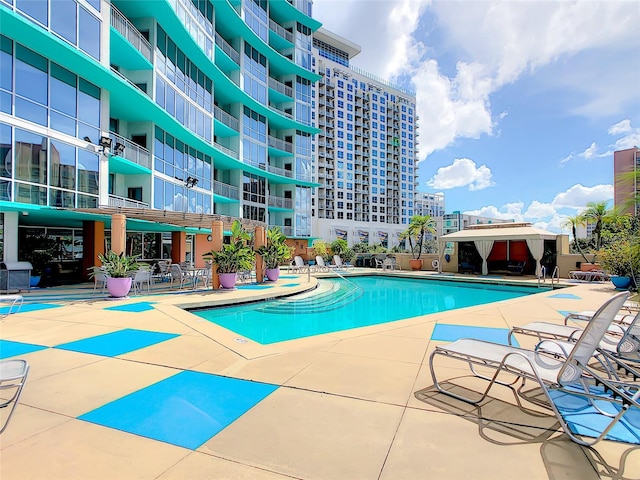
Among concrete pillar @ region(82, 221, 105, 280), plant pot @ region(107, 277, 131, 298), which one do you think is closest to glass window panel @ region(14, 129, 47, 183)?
concrete pillar @ region(82, 221, 105, 280)

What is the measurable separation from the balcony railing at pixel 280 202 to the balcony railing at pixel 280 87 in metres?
10.4

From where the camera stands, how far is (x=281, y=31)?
33625mm

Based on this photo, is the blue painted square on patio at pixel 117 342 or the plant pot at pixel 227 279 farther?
the plant pot at pixel 227 279

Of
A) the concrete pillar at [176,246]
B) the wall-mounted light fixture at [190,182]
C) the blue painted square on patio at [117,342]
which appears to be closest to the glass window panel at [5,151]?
the blue painted square on patio at [117,342]

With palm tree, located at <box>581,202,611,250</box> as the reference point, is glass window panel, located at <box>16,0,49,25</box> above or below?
above

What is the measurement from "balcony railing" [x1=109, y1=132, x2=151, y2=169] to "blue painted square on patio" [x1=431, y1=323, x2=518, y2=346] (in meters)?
15.7

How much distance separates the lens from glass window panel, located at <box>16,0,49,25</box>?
10.4 metres

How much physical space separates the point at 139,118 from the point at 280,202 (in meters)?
17.7

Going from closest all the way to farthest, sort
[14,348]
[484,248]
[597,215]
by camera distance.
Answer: [14,348]
[597,215]
[484,248]

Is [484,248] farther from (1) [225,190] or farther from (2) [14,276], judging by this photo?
(2) [14,276]

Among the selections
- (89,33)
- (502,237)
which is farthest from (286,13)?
(502,237)

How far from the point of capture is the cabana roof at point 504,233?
17602 mm

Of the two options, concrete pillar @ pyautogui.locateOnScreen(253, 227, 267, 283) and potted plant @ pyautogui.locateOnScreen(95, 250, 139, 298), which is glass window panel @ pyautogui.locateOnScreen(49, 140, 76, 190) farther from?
concrete pillar @ pyautogui.locateOnScreen(253, 227, 267, 283)

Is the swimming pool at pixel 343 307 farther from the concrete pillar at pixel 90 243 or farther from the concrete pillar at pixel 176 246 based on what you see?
the concrete pillar at pixel 176 246
